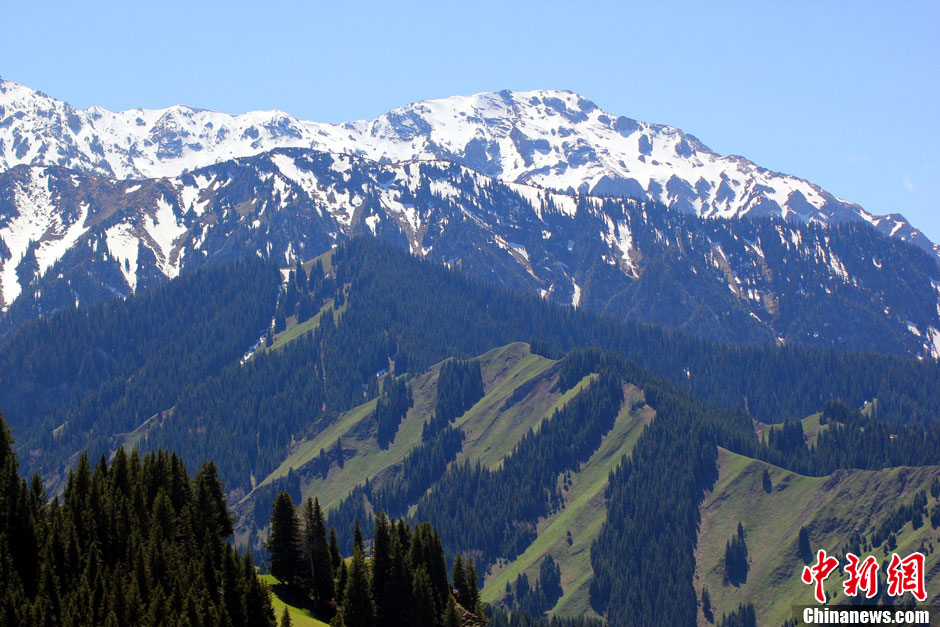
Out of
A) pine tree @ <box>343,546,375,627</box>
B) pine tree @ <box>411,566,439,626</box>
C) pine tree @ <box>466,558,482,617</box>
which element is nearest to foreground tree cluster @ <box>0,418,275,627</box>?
pine tree @ <box>343,546,375,627</box>

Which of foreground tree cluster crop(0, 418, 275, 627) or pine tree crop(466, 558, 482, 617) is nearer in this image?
foreground tree cluster crop(0, 418, 275, 627)

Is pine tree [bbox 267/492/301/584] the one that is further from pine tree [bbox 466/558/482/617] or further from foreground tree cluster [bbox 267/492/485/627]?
pine tree [bbox 466/558/482/617]

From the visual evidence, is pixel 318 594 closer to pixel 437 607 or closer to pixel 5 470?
pixel 437 607

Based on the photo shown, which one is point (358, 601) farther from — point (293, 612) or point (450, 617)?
point (450, 617)

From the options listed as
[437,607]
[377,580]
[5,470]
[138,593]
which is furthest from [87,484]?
[437,607]

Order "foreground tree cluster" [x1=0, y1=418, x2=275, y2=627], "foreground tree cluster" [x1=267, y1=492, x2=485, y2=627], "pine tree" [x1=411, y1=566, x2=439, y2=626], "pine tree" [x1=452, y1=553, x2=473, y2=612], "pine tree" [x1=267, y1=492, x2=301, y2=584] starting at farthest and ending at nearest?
"pine tree" [x1=452, y1=553, x2=473, y2=612]
"pine tree" [x1=267, y1=492, x2=301, y2=584]
"pine tree" [x1=411, y1=566, x2=439, y2=626]
"foreground tree cluster" [x1=267, y1=492, x2=485, y2=627]
"foreground tree cluster" [x1=0, y1=418, x2=275, y2=627]

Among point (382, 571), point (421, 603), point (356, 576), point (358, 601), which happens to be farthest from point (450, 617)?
point (356, 576)

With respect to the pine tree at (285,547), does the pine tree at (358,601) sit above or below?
below

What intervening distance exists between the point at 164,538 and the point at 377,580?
2428 centimetres

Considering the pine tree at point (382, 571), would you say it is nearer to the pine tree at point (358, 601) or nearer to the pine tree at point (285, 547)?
the pine tree at point (358, 601)

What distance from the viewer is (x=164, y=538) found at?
109000mm

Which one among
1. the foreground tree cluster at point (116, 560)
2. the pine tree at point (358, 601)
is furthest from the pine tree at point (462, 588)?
the foreground tree cluster at point (116, 560)

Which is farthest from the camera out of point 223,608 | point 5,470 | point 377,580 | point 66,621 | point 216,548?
point 377,580

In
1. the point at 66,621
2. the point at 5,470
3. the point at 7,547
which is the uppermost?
the point at 5,470
